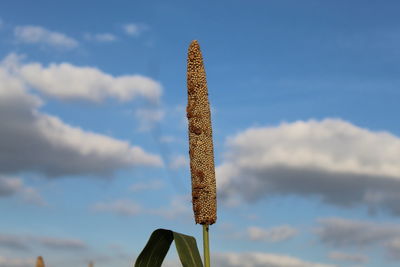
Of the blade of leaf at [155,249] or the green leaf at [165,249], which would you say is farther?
the blade of leaf at [155,249]

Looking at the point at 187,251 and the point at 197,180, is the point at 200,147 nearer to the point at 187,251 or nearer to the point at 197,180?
the point at 197,180

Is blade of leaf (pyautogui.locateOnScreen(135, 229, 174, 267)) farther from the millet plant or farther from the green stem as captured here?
the green stem

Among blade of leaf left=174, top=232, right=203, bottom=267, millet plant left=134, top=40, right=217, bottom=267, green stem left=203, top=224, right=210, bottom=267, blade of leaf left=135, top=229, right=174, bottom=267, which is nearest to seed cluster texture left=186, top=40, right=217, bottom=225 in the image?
millet plant left=134, top=40, right=217, bottom=267

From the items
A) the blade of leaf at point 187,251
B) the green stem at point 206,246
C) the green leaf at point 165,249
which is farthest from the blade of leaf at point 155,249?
the green stem at point 206,246

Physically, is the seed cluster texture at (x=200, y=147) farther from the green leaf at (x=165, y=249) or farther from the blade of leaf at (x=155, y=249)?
the blade of leaf at (x=155, y=249)

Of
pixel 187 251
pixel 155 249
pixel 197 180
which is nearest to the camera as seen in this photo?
pixel 197 180

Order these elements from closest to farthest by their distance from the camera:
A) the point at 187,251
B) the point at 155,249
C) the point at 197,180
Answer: the point at 197,180 < the point at 187,251 < the point at 155,249

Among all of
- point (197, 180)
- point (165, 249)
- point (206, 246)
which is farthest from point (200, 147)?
point (165, 249)

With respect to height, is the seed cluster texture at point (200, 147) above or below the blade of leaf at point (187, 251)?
above

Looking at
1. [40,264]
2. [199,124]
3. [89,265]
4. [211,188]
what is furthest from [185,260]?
[40,264]
